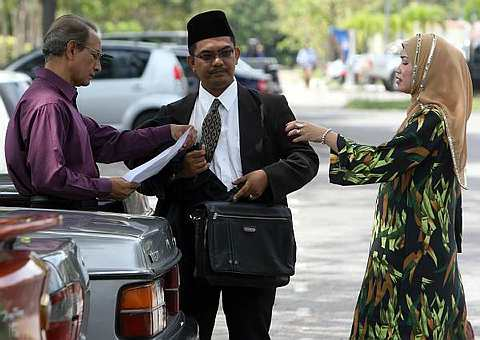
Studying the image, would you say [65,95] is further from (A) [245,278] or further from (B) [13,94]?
(B) [13,94]

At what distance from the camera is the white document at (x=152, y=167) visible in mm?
5434

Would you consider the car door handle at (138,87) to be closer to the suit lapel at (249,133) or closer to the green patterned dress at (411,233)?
the suit lapel at (249,133)

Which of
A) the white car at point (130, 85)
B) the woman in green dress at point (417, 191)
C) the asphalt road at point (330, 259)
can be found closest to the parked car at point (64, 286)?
the woman in green dress at point (417, 191)

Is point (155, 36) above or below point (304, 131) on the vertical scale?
below

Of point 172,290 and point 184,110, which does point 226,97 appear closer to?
point 184,110

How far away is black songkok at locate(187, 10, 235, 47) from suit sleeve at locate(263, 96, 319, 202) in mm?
373

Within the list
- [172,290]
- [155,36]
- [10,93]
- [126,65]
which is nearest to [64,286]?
[172,290]

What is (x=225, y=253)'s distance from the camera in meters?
5.50

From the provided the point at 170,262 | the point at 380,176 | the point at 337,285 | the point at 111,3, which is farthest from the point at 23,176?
the point at 111,3

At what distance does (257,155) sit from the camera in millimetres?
5742

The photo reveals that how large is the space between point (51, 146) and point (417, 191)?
1599mm

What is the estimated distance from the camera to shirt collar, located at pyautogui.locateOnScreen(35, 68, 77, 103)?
5.48 meters

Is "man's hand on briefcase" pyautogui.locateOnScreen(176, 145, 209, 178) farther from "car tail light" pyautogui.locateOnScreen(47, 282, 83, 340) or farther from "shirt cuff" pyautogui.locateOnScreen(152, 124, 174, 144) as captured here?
"car tail light" pyautogui.locateOnScreen(47, 282, 83, 340)

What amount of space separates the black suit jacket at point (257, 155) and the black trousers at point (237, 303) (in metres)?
0.32
